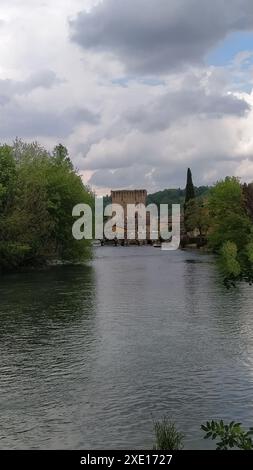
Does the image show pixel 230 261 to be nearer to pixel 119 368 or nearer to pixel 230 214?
pixel 119 368

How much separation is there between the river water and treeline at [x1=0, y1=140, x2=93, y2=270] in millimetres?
24517

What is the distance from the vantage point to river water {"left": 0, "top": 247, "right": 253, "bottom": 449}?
12797 millimetres

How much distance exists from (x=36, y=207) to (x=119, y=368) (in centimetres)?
4678

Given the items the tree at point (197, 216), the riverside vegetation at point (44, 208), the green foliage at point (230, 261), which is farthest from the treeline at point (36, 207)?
the tree at point (197, 216)

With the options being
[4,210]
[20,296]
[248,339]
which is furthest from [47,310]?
[4,210]

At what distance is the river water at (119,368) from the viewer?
12797 millimetres

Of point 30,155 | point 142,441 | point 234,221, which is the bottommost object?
point 142,441

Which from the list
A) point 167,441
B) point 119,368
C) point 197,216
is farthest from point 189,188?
point 167,441

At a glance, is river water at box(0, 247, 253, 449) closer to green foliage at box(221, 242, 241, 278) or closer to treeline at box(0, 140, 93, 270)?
green foliage at box(221, 242, 241, 278)

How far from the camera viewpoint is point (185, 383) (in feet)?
53.0

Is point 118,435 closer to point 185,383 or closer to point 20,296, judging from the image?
point 185,383

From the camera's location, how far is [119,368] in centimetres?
1803

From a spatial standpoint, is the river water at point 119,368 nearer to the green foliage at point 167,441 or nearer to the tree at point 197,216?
the green foliage at point 167,441

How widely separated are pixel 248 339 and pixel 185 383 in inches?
257
